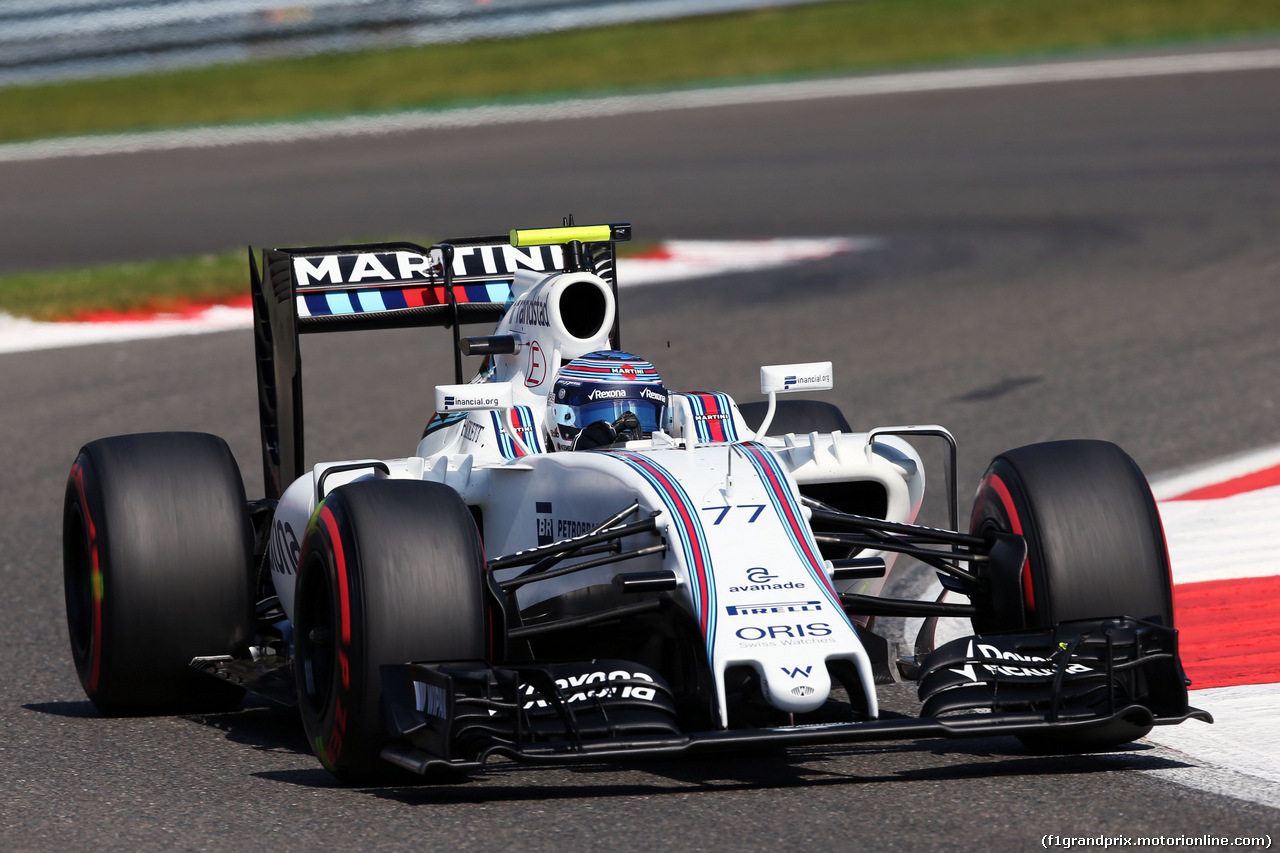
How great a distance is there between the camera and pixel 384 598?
5258mm

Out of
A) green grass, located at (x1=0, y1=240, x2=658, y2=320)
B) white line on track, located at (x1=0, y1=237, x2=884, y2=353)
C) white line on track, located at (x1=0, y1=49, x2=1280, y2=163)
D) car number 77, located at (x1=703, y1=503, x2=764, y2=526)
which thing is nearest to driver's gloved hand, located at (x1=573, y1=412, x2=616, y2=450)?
car number 77, located at (x1=703, y1=503, x2=764, y2=526)

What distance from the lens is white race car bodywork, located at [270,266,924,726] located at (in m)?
5.18

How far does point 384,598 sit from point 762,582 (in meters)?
1.06

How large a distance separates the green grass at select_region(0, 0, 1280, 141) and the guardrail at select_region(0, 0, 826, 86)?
26 centimetres

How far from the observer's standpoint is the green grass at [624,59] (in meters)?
28.2

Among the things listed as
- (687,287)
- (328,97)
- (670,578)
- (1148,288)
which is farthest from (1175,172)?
(670,578)

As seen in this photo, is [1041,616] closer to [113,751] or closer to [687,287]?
[113,751]

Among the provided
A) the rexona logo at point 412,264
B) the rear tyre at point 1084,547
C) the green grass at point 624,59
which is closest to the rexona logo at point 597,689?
the rear tyre at point 1084,547

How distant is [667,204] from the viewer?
19828 millimetres

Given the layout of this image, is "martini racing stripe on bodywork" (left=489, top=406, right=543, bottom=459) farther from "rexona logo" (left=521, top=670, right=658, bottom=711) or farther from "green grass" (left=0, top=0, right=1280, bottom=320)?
"green grass" (left=0, top=0, right=1280, bottom=320)

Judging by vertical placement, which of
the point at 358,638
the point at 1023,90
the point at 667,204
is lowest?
the point at 358,638

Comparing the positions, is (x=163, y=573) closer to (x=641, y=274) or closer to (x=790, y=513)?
(x=790, y=513)

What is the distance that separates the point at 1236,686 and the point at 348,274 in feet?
13.0

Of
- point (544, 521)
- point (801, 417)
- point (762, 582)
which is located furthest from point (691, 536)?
point (801, 417)
